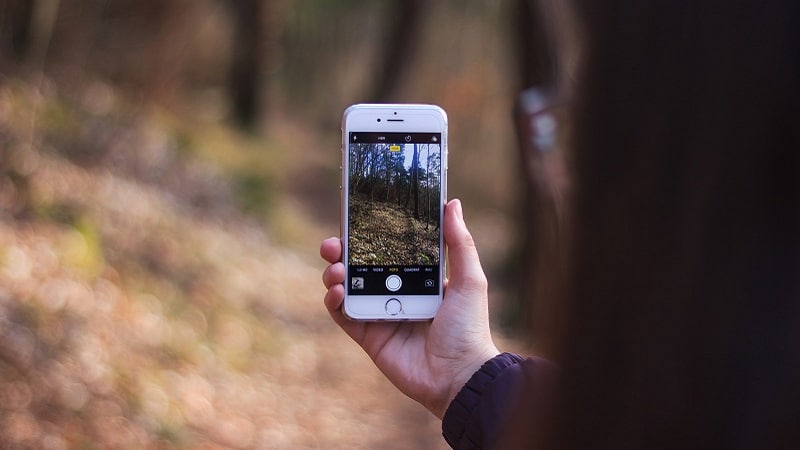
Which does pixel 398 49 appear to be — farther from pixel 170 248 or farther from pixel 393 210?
pixel 393 210

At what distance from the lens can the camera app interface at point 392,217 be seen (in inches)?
121

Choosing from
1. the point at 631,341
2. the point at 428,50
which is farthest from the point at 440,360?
the point at 428,50

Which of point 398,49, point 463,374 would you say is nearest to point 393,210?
point 463,374

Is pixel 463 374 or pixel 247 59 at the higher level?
pixel 247 59

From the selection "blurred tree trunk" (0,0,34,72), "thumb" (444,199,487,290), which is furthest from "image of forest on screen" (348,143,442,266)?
"blurred tree trunk" (0,0,34,72)

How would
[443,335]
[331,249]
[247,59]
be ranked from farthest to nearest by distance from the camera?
[247,59], [331,249], [443,335]

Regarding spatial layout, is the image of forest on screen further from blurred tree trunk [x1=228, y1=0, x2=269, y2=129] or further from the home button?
blurred tree trunk [x1=228, y1=0, x2=269, y2=129]

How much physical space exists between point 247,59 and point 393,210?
15578 mm

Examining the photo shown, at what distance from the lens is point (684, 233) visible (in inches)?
31.9

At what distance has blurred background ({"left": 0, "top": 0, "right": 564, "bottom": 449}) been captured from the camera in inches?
270

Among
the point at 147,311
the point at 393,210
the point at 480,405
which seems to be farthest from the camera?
the point at 147,311

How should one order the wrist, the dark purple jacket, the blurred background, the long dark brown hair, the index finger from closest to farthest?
the long dark brown hair, the dark purple jacket, the wrist, the index finger, the blurred background

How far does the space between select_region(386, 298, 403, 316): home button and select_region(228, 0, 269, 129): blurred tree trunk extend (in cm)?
1454

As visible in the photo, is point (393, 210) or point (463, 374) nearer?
point (463, 374)
